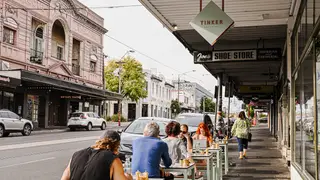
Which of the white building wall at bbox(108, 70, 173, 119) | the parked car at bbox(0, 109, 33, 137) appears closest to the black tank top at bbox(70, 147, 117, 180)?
the parked car at bbox(0, 109, 33, 137)

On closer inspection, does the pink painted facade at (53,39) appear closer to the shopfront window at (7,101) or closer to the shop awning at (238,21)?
the shopfront window at (7,101)

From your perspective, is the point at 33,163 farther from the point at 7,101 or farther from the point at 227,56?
the point at 7,101

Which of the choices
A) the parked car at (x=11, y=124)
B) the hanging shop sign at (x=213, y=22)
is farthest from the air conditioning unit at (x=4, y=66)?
the hanging shop sign at (x=213, y=22)

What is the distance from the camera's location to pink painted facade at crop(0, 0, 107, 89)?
1169 inches

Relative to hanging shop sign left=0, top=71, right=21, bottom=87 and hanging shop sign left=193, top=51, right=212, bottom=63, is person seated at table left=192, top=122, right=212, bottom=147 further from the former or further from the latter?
hanging shop sign left=0, top=71, right=21, bottom=87

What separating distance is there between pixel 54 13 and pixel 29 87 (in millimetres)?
7674

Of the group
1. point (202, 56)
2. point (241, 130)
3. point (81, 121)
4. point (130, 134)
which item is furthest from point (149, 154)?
point (81, 121)

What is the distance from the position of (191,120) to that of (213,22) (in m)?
11.8

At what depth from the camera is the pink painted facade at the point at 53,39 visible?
97.5 ft

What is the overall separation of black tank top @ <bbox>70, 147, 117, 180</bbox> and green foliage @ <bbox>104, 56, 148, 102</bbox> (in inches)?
1991

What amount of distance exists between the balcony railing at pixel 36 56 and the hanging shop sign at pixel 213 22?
89.9 feet

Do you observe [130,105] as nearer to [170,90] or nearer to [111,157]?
[170,90]

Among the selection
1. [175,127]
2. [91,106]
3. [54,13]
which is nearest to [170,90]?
[91,106]

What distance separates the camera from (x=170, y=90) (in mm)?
81000
